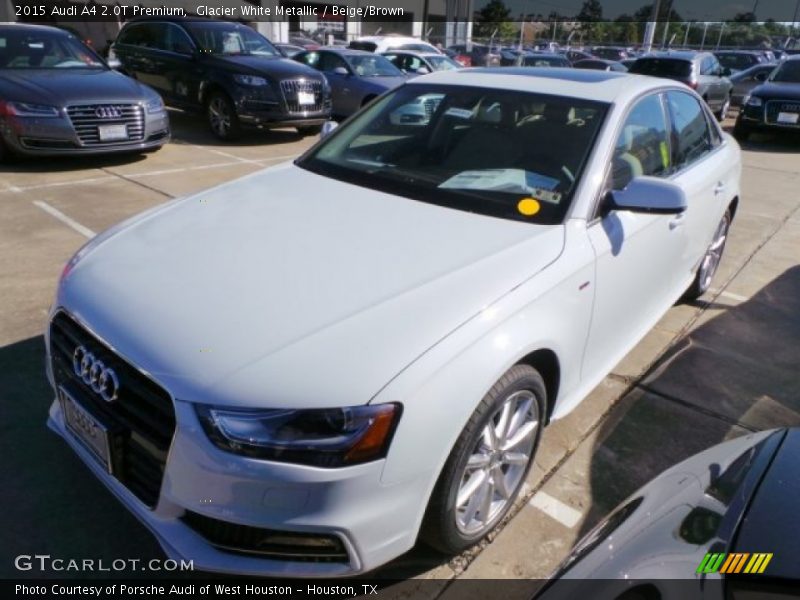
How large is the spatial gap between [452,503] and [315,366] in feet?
2.21

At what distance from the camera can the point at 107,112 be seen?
6.87 meters

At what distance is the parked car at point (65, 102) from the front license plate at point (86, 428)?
553 centimetres

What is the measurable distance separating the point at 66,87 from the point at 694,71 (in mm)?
12192

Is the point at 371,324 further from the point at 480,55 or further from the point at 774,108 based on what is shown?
the point at 480,55

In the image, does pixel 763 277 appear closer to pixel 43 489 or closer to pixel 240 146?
pixel 43 489

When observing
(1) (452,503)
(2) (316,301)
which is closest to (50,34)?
(2) (316,301)

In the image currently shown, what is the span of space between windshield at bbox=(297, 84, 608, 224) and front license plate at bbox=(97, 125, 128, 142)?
15.3 ft

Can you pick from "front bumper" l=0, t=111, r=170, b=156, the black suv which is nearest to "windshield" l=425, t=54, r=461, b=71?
the black suv

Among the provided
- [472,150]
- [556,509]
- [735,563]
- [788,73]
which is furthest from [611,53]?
[735,563]

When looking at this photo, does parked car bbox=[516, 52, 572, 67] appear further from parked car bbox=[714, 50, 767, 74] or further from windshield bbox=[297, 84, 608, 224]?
windshield bbox=[297, 84, 608, 224]

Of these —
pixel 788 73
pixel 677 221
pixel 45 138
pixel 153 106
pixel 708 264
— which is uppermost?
pixel 788 73

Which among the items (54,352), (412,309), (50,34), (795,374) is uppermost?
(50,34)

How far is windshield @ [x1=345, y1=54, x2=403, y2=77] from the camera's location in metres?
11.1

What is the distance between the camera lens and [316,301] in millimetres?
1946
